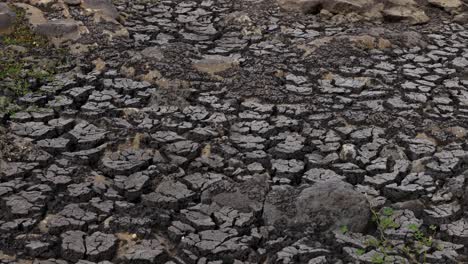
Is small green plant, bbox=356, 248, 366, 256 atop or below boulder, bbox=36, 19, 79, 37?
below

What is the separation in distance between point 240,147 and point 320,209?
998mm

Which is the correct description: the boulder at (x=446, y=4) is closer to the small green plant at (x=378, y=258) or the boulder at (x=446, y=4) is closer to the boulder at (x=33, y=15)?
the boulder at (x=33, y=15)

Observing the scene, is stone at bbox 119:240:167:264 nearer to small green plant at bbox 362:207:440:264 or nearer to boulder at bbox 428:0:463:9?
small green plant at bbox 362:207:440:264

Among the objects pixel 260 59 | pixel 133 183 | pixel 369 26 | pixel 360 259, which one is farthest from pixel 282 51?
pixel 360 259

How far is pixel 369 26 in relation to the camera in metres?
7.24

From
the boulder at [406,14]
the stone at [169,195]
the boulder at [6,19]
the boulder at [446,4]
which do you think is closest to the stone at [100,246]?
the stone at [169,195]

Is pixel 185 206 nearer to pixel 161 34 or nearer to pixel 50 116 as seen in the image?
pixel 50 116

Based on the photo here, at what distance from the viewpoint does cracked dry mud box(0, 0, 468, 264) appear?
411cm

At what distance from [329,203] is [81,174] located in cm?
166

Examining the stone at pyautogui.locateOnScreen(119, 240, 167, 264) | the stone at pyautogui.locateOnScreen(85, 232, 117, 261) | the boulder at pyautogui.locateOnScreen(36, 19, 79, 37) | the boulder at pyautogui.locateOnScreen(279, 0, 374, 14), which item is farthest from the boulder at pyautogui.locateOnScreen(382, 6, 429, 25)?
the stone at pyautogui.locateOnScreen(85, 232, 117, 261)

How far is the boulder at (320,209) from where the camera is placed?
4254 millimetres

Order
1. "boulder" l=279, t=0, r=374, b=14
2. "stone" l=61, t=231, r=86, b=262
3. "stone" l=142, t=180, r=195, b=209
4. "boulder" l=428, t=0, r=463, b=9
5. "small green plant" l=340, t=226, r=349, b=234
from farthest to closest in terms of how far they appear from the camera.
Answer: "boulder" l=428, t=0, r=463, b=9 → "boulder" l=279, t=0, r=374, b=14 → "stone" l=142, t=180, r=195, b=209 → "small green plant" l=340, t=226, r=349, b=234 → "stone" l=61, t=231, r=86, b=262

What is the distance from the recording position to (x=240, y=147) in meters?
5.08

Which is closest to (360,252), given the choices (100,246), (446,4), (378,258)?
(378,258)
